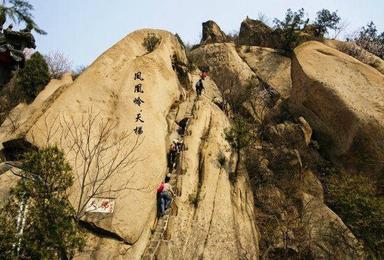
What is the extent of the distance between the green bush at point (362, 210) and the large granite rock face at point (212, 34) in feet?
73.6

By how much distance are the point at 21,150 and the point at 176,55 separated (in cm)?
1409

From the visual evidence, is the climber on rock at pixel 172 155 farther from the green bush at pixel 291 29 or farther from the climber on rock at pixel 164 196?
the green bush at pixel 291 29

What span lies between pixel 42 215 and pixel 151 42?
18.5m

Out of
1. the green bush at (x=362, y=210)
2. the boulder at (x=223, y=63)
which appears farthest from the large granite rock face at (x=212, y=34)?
the green bush at (x=362, y=210)

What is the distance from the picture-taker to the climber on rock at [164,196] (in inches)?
711

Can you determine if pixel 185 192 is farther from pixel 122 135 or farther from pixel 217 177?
pixel 122 135

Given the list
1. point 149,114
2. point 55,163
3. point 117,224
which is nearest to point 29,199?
point 55,163

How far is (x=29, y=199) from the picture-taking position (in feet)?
41.1

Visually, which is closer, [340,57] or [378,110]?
[378,110]

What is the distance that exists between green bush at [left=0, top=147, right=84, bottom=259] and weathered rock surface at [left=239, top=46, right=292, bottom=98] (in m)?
22.8

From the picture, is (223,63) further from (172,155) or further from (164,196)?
(164,196)

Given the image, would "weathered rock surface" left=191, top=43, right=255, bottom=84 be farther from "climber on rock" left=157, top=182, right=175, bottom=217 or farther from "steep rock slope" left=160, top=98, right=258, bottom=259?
"climber on rock" left=157, top=182, right=175, bottom=217

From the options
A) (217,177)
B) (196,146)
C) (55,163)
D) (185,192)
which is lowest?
(55,163)

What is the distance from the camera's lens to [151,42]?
2847cm
